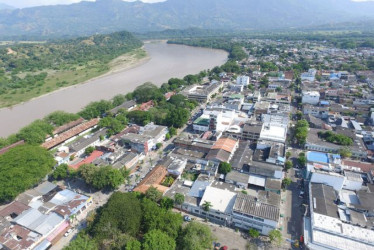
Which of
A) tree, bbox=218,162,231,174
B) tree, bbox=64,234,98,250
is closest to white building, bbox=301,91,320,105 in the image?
tree, bbox=218,162,231,174

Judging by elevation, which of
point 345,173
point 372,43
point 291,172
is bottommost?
point 291,172

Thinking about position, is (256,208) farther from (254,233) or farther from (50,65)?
(50,65)

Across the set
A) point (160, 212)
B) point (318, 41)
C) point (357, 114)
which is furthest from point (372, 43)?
point (160, 212)

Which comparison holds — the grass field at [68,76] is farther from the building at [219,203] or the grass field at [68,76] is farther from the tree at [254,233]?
the tree at [254,233]

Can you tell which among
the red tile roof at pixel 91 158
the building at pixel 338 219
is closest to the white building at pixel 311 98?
the building at pixel 338 219

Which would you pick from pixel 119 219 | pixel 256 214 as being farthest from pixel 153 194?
pixel 256 214

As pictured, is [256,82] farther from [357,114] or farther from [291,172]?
[291,172]
